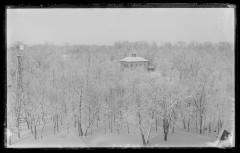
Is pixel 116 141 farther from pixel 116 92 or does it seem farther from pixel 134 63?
pixel 134 63

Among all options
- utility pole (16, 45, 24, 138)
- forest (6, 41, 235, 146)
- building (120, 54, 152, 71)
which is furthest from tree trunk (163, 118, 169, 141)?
utility pole (16, 45, 24, 138)

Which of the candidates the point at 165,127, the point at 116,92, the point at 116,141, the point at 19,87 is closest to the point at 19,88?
the point at 19,87

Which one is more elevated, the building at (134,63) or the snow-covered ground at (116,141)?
the building at (134,63)

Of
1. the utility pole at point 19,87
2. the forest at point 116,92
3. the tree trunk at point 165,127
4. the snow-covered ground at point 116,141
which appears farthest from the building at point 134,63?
the utility pole at point 19,87

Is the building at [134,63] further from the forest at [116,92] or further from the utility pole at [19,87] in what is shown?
the utility pole at [19,87]

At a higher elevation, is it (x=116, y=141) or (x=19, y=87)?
(x=19, y=87)

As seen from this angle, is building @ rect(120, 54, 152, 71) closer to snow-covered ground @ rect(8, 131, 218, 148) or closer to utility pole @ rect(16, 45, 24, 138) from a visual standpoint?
snow-covered ground @ rect(8, 131, 218, 148)
